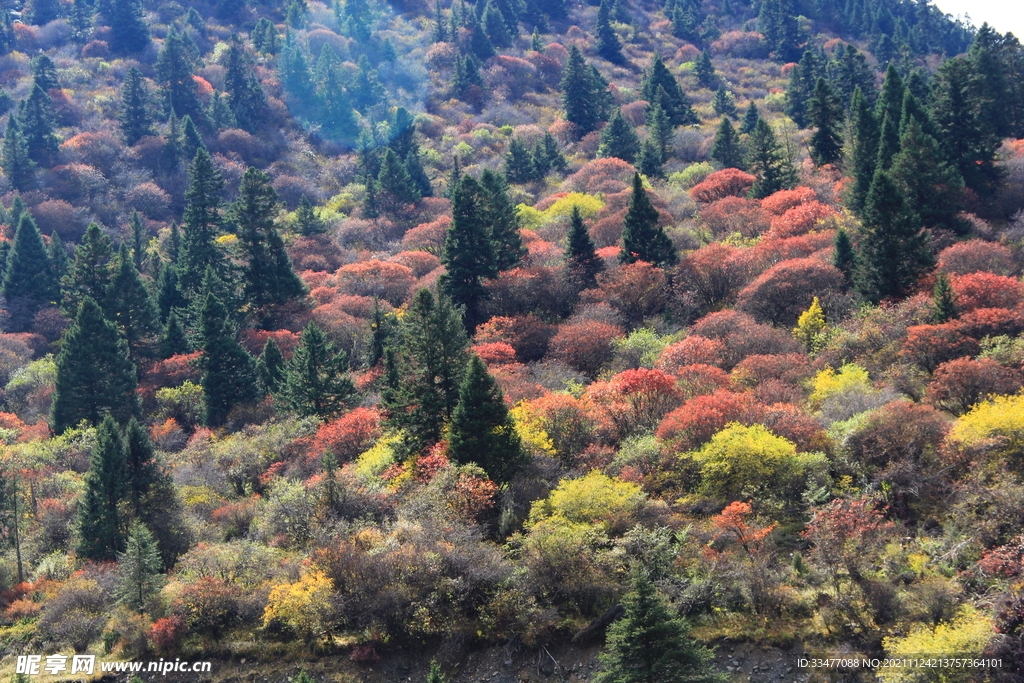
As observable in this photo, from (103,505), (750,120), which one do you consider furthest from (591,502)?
(750,120)

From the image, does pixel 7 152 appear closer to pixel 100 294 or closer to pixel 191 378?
pixel 100 294

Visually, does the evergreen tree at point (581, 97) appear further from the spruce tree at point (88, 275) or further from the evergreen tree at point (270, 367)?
the evergreen tree at point (270, 367)

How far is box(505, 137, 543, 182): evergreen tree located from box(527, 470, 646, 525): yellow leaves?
69376 millimetres

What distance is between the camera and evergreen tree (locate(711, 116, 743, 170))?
89812 millimetres

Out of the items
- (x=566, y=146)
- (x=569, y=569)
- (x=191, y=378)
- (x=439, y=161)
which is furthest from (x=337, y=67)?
(x=569, y=569)

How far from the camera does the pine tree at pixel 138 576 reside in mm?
36812

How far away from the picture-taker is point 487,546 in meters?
35.1

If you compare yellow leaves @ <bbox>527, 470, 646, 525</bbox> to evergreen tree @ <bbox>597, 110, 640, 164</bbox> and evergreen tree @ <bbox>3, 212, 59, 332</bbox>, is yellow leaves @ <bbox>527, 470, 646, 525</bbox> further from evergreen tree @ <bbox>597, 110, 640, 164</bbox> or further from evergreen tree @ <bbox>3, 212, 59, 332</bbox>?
evergreen tree @ <bbox>597, 110, 640, 164</bbox>

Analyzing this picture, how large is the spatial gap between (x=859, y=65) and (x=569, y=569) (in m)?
88.2

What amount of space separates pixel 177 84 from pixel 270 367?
75.4m

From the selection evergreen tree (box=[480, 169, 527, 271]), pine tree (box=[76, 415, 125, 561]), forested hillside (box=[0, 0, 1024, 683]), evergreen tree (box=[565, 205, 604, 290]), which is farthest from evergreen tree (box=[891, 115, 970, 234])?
pine tree (box=[76, 415, 125, 561])

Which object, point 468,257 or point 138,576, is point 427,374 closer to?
point 138,576

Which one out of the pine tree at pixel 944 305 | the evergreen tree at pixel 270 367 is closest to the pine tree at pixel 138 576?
the evergreen tree at pixel 270 367

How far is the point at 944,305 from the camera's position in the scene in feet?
143
